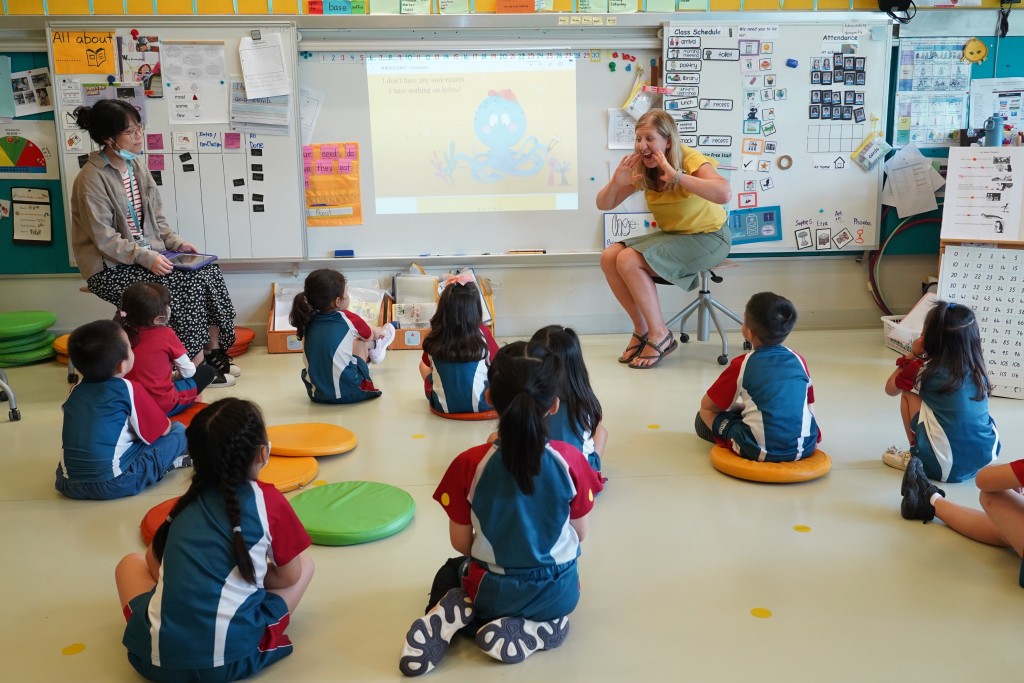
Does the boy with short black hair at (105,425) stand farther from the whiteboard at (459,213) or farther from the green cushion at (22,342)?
the whiteboard at (459,213)

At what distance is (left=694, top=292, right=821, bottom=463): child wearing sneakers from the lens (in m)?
2.83

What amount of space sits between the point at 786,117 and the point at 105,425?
3931 millimetres

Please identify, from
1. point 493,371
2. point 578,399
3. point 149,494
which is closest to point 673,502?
point 578,399

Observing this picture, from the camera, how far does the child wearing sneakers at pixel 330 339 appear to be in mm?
3717

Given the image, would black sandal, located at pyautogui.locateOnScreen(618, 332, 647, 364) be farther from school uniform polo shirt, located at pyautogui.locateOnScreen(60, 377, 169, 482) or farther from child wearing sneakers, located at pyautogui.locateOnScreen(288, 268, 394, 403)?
school uniform polo shirt, located at pyautogui.locateOnScreen(60, 377, 169, 482)

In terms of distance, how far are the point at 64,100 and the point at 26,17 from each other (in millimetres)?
437

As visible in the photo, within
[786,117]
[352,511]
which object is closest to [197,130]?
[352,511]

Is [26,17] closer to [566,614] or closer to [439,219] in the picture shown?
[439,219]

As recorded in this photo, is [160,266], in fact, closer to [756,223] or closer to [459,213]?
[459,213]

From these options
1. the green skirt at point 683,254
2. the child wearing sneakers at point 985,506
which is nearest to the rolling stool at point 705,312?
the green skirt at point 683,254

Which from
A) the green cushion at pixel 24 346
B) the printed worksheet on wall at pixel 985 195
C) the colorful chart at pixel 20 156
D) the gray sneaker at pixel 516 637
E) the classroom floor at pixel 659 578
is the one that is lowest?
the classroom floor at pixel 659 578

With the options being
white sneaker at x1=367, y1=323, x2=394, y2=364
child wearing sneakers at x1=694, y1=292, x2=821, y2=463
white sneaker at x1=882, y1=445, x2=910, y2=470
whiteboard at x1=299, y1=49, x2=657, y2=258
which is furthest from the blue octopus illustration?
white sneaker at x1=882, y1=445, x2=910, y2=470

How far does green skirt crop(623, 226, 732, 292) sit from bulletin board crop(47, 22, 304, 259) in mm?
1948

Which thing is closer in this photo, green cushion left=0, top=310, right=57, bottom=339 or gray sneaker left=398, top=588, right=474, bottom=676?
gray sneaker left=398, top=588, right=474, bottom=676
